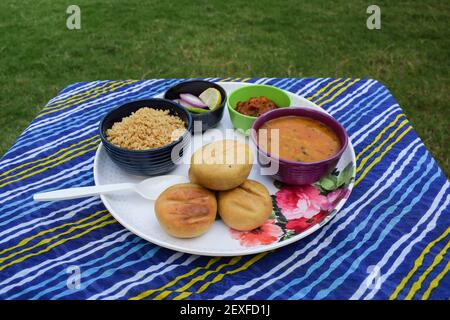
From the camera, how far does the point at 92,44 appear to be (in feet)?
14.6

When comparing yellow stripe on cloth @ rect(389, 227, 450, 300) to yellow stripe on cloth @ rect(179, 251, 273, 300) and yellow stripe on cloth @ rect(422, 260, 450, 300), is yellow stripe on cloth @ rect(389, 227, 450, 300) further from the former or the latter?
yellow stripe on cloth @ rect(179, 251, 273, 300)

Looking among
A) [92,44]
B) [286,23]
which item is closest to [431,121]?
[286,23]

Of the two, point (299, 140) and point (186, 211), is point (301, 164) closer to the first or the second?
point (299, 140)

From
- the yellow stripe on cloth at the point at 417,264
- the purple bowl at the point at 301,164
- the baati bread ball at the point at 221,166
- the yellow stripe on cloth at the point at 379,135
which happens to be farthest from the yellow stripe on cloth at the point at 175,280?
the yellow stripe on cloth at the point at 379,135

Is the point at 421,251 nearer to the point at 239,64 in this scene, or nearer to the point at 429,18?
the point at 239,64

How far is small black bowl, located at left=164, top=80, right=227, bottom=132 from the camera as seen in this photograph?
5.26 feet

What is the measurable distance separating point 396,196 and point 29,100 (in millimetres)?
3456

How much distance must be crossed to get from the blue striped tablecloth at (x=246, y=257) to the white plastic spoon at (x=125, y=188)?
4.0 inches

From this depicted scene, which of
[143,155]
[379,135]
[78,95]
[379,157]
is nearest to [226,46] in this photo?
[78,95]

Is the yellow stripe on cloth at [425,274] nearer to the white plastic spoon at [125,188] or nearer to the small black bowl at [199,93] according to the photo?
the white plastic spoon at [125,188]

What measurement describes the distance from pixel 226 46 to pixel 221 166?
3.42 metres

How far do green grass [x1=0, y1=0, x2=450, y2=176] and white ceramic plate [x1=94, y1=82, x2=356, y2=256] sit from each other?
2.17 metres

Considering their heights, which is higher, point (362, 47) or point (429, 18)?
point (429, 18)

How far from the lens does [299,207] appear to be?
131 centimetres
